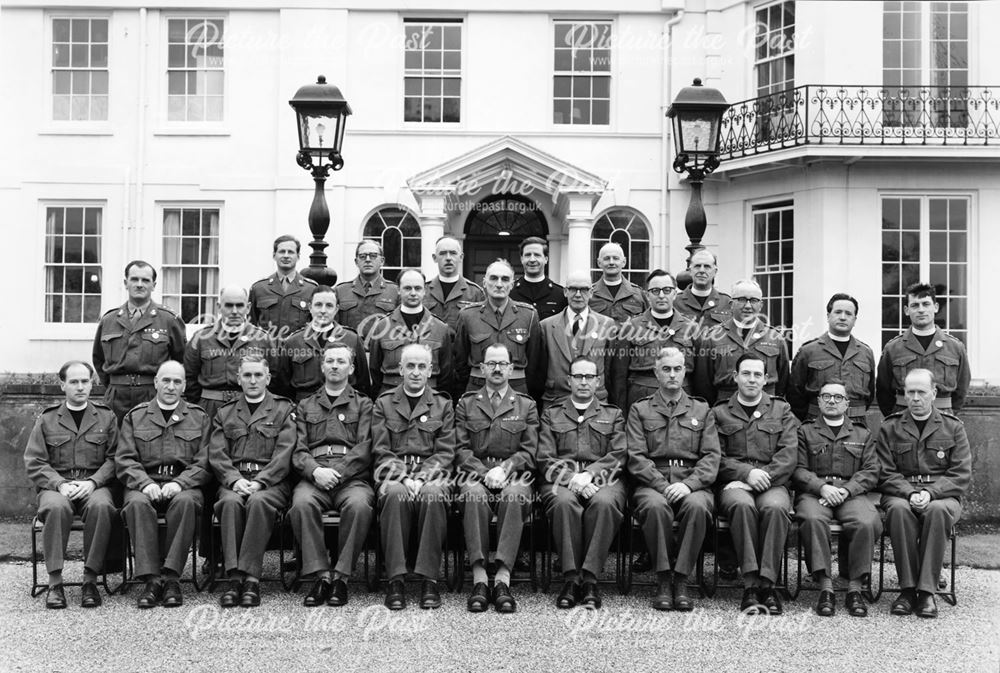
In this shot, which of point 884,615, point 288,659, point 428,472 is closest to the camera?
point 288,659

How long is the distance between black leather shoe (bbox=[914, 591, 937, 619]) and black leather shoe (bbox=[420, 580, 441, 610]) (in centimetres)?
318

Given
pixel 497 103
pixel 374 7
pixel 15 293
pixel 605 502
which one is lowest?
pixel 605 502

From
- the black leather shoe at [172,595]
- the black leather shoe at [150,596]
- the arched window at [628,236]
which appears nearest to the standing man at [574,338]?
the black leather shoe at [172,595]

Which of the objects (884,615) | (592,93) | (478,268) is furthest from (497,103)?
(884,615)

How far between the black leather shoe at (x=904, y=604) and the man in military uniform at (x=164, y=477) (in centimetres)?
475

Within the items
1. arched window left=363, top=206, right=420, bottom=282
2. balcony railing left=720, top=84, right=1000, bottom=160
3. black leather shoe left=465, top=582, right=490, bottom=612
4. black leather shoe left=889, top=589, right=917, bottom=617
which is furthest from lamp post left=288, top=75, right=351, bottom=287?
balcony railing left=720, top=84, right=1000, bottom=160

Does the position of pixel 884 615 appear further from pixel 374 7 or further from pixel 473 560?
pixel 374 7

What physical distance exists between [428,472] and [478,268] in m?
8.76

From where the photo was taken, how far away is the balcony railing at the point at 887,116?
13750 mm

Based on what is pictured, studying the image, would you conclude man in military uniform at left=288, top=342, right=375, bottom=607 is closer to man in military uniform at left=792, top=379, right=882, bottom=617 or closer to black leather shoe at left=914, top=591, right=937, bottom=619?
man in military uniform at left=792, top=379, right=882, bottom=617

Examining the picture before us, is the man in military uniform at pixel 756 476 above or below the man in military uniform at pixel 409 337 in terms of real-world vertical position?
below

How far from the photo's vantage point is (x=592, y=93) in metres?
15.3

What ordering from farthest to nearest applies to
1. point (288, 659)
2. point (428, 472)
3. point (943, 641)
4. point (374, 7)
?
point (374, 7) → point (428, 472) → point (943, 641) → point (288, 659)

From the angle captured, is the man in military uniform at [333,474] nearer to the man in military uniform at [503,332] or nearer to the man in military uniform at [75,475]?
the man in military uniform at [503,332]
